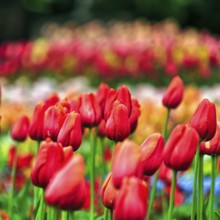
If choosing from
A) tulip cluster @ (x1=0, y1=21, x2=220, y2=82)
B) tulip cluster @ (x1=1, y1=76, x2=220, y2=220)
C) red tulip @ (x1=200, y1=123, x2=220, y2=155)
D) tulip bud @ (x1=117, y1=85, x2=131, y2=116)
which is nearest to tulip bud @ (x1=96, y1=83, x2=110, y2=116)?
tulip cluster @ (x1=1, y1=76, x2=220, y2=220)

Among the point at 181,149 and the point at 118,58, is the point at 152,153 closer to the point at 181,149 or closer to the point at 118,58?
the point at 181,149

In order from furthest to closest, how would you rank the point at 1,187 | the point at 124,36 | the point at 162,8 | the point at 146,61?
the point at 162,8 < the point at 124,36 < the point at 146,61 < the point at 1,187

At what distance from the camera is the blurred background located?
62.0ft

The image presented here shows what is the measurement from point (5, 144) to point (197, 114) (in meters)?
3.55


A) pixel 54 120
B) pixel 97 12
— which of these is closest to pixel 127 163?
pixel 54 120

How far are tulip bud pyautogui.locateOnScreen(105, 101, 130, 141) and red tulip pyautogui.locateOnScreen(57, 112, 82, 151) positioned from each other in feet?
0.29

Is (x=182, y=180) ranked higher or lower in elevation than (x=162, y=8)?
lower

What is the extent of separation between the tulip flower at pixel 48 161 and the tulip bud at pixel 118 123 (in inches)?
11.2

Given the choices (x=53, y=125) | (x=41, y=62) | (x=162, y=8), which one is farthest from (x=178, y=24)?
(x=53, y=125)

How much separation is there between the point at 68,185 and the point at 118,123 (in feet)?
1.58

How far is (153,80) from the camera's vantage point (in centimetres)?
900

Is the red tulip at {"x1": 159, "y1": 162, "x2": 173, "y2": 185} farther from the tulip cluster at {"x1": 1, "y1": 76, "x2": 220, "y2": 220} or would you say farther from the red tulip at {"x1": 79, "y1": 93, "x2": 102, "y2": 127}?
the red tulip at {"x1": 79, "y1": 93, "x2": 102, "y2": 127}

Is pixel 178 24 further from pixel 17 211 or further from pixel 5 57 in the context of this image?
pixel 17 211

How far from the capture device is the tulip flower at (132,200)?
1286mm
